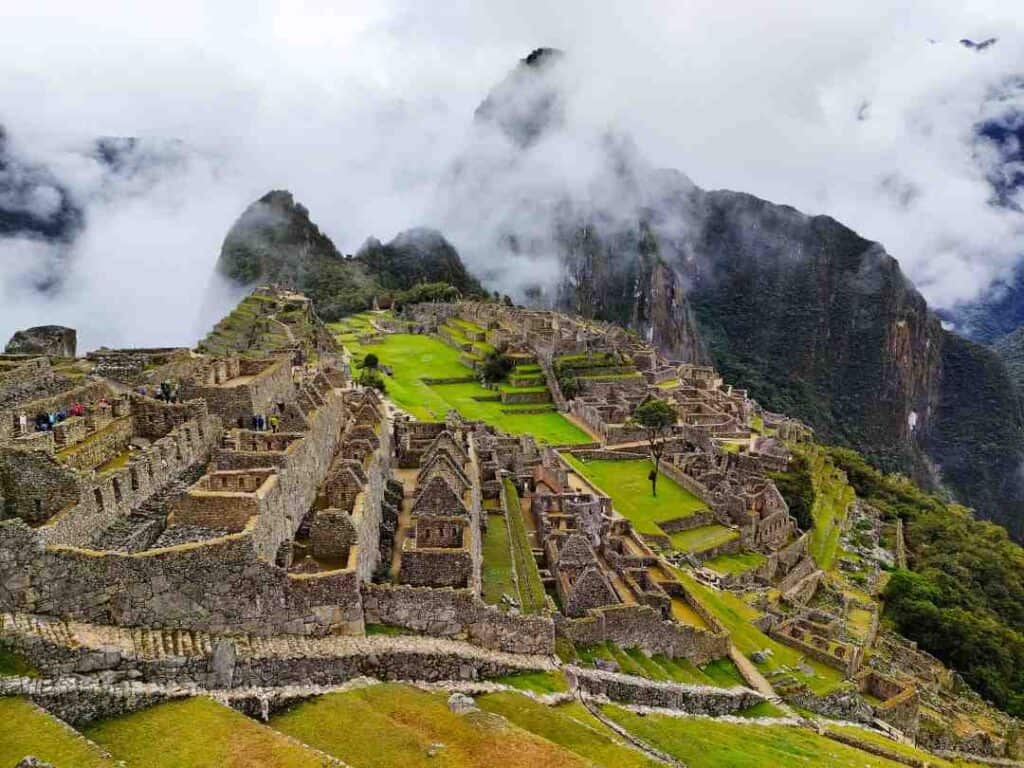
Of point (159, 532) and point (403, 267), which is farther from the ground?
point (403, 267)

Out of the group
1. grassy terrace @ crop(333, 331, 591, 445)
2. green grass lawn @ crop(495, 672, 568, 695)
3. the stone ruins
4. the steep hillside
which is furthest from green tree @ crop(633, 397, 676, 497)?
the steep hillside

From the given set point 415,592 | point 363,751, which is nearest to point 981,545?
point 415,592

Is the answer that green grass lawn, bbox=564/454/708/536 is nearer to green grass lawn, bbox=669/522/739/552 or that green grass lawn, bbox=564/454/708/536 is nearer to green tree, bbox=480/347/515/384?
green grass lawn, bbox=669/522/739/552

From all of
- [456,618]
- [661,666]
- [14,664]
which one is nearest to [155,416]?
[14,664]

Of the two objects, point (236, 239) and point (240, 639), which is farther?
point (236, 239)

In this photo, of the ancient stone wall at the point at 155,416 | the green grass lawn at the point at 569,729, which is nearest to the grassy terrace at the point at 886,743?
the green grass lawn at the point at 569,729

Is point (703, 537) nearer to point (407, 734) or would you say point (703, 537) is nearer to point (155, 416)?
point (155, 416)

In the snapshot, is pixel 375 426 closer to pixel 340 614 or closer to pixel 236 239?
pixel 340 614

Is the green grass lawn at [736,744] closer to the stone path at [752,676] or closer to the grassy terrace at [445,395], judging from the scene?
the stone path at [752,676]
